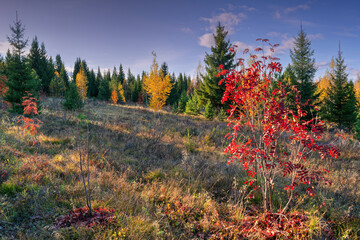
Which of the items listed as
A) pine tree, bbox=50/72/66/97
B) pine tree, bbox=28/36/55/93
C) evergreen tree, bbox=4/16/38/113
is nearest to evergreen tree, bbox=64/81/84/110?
evergreen tree, bbox=4/16/38/113

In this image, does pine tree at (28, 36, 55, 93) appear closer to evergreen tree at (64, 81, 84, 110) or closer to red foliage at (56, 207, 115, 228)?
evergreen tree at (64, 81, 84, 110)

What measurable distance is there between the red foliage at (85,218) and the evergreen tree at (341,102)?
22841mm

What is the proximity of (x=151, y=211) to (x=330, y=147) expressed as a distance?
11.7 ft

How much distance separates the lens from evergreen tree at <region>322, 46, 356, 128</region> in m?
16.9

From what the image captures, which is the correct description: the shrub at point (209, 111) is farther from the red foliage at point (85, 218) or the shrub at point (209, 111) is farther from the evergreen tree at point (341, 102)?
the red foliage at point (85, 218)

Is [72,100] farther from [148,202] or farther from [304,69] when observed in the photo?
[304,69]

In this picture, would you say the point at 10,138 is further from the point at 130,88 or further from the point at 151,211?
the point at 130,88

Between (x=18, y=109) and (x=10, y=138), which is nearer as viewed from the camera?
(x=10, y=138)

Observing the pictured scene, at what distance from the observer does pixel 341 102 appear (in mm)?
17453

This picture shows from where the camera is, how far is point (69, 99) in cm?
1697

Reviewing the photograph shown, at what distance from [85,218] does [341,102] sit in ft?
78.9

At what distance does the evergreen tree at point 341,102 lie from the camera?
1694 centimetres

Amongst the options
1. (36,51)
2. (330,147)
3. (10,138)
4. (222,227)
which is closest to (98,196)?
(222,227)

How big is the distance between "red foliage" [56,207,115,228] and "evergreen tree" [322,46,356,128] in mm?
22841
